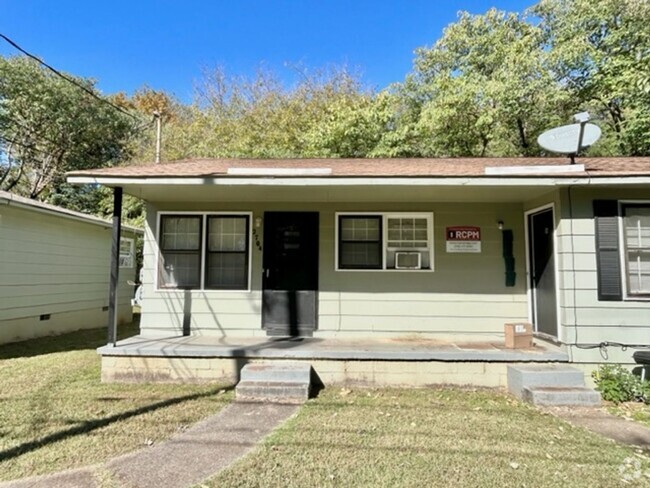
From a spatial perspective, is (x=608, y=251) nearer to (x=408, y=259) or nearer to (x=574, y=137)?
(x=574, y=137)

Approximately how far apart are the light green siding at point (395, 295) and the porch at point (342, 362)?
80 cm

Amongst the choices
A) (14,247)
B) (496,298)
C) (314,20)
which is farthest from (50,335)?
(314,20)

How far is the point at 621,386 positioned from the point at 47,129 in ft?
70.1

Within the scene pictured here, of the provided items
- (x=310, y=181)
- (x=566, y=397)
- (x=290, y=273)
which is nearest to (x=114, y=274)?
(x=290, y=273)

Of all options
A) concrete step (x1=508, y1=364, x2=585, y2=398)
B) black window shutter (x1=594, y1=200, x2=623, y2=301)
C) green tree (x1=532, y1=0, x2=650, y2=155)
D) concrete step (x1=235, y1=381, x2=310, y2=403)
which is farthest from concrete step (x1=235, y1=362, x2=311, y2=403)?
green tree (x1=532, y1=0, x2=650, y2=155)

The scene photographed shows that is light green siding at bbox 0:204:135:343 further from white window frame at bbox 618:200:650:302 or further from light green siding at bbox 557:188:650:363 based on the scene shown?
white window frame at bbox 618:200:650:302

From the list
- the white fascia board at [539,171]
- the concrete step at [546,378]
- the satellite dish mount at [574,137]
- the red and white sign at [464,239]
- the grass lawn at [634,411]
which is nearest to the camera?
the grass lawn at [634,411]

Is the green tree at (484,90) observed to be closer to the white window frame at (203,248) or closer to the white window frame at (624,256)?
the white window frame at (624,256)

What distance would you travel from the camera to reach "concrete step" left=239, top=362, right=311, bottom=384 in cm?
447

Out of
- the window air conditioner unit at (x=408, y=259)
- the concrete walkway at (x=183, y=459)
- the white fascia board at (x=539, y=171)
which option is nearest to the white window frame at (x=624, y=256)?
the white fascia board at (x=539, y=171)

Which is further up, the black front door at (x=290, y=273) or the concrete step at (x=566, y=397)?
the black front door at (x=290, y=273)

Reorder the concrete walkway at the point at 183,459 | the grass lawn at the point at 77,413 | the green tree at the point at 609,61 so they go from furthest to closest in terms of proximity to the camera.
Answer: the green tree at the point at 609,61, the grass lawn at the point at 77,413, the concrete walkway at the point at 183,459

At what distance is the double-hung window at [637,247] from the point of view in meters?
4.80

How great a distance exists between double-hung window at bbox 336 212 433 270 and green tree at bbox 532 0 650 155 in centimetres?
936
